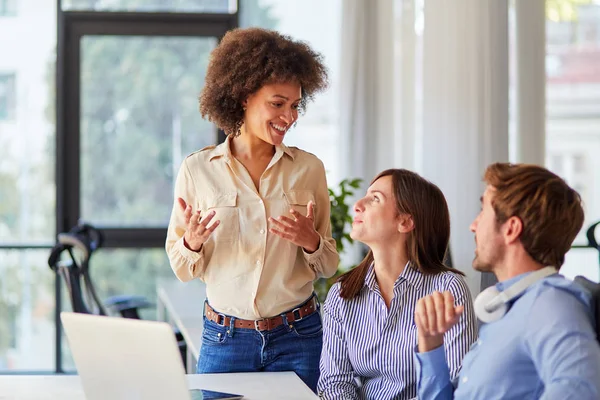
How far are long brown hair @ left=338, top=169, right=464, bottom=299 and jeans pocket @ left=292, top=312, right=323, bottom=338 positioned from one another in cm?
18

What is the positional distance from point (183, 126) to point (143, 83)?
403mm

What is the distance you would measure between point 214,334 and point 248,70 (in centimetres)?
80

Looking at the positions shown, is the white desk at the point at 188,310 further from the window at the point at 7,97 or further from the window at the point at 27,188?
the window at the point at 7,97

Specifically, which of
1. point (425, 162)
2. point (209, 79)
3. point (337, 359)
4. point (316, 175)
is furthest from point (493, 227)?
point (425, 162)

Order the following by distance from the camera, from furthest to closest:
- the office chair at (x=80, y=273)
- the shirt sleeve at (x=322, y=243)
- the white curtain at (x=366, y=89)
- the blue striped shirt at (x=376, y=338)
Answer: the white curtain at (x=366, y=89) < the office chair at (x=80, y=273) < the shirt sleeve at (x=322, y=243) < the blue striped shirt at (x=376, y=338)

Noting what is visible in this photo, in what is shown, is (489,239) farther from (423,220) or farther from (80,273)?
(80,273)

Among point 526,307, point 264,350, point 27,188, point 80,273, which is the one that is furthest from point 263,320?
point 27,188

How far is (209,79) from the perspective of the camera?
9.07ft

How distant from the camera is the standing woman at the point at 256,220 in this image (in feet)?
8.13

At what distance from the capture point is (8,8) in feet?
19.3

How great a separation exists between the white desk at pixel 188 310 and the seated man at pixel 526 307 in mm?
1457

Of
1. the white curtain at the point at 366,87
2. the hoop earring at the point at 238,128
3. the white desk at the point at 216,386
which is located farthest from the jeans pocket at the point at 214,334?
the white curtain at the point at 366,87

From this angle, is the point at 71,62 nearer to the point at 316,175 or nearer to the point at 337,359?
the point at 316,175

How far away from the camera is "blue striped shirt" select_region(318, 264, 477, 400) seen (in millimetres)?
2248
